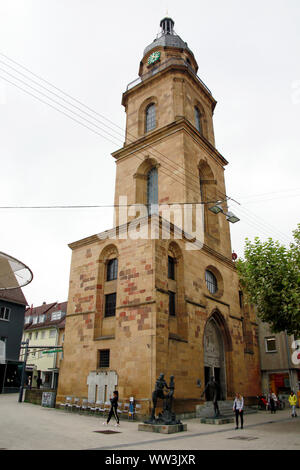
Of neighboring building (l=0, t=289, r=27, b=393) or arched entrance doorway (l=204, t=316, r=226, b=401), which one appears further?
neighboring building (l=0, t=289, r=27, b=393)

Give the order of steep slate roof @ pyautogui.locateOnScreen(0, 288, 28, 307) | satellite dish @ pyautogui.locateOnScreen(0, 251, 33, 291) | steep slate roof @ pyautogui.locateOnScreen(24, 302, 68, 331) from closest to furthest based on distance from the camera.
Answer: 1. satellite dish @ pyautogui.locateOnScreen(0, 251, 33, 291)
2. steep slate roof @ pyautogui.locateOnScreen(0, 288, 28, 307)
3. steep slate roof @ pyautogui.locateOnScreen(24, 302, 68, 331)

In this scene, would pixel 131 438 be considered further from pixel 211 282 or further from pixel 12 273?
pixel 211 282

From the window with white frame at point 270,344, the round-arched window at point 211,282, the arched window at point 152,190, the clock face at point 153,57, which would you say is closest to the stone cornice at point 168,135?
the arched window at point 152,190

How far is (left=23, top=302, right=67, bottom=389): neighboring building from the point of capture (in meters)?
43.3

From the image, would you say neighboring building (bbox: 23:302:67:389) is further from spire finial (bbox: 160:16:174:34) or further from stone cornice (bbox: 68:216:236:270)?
spire finial (bbox: 160:16:174:34)

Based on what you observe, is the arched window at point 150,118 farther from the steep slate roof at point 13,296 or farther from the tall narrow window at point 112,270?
the steep slate roof at point 13,296

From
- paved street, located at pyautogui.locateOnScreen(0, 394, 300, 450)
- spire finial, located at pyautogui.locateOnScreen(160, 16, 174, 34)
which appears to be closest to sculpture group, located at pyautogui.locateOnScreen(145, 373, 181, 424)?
paved street, located at pyautogui.locateOnScreen(0, 394, 300, 450)

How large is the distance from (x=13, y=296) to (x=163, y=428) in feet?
85.8

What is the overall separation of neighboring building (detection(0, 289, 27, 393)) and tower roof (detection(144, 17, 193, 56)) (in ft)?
90.4

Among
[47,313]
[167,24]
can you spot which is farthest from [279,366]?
[167,24]

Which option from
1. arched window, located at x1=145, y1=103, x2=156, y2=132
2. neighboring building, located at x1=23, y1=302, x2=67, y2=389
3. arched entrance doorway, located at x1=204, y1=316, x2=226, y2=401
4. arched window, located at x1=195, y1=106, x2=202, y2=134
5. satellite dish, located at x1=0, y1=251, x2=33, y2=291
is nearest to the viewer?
satellite dish, located at x1=0, y1=251, x2=33, y2=291

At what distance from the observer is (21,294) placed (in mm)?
35125

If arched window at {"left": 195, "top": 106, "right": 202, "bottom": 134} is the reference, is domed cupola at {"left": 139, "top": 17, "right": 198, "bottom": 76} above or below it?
above

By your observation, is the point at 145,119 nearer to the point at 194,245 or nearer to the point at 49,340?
the point at 194,245
